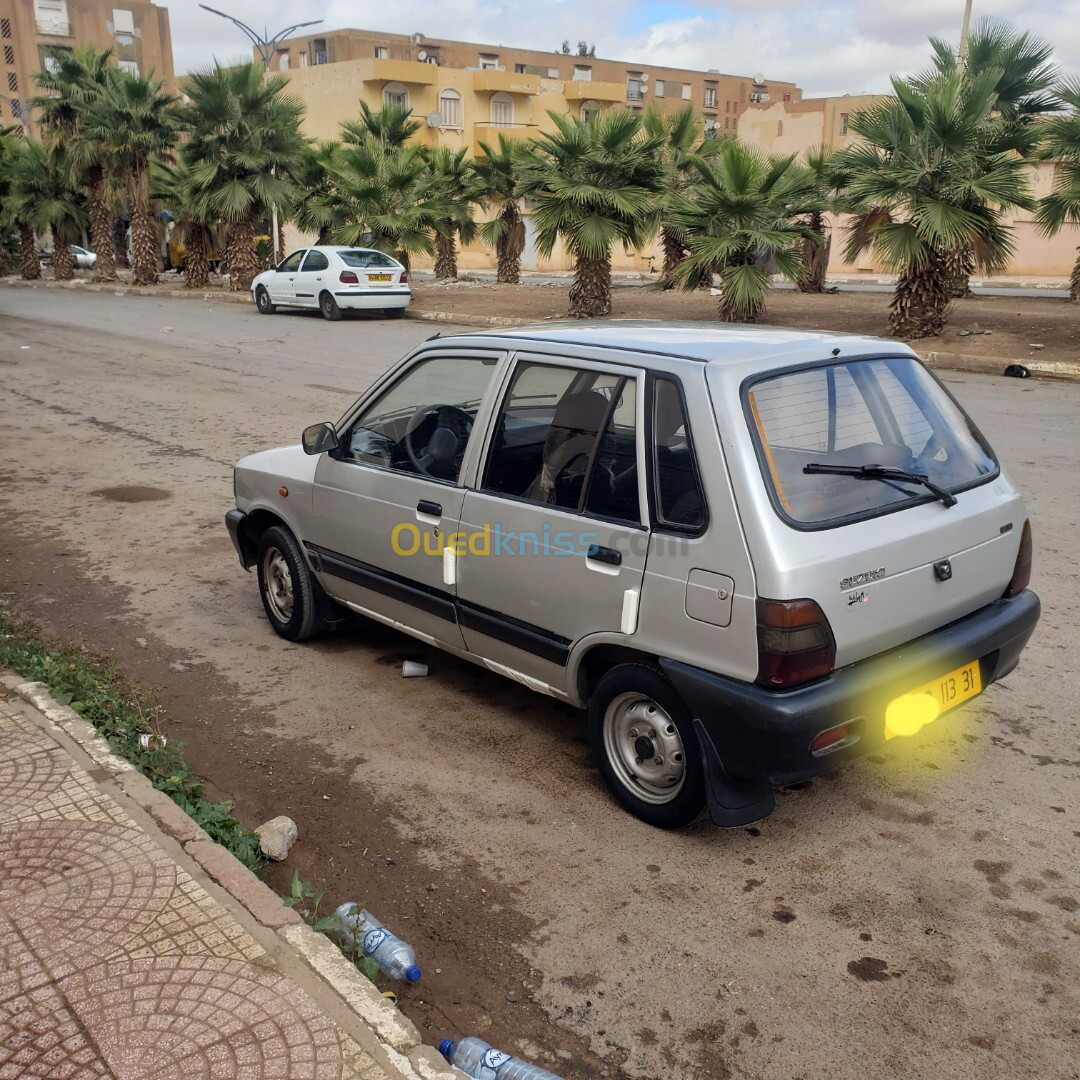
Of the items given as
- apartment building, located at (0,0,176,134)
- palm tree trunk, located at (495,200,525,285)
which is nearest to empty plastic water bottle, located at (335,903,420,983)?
palm tree trunk, located at (495,200,525,285)

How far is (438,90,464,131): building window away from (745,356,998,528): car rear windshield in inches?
2485

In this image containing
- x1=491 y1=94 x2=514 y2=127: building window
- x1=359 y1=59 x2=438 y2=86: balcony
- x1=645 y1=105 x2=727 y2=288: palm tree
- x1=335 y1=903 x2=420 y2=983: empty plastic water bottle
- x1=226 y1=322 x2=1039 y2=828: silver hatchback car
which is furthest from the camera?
x1=491 y1=94 x2=514 y2=127: building window

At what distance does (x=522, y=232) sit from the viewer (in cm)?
3344

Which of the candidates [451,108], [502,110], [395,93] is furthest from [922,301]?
[502,110]

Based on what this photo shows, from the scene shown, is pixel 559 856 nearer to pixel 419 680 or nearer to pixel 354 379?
pixel 419 680

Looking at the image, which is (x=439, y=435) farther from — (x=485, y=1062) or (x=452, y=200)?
(x=452, y=200)

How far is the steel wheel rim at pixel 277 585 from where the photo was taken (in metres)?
5.69

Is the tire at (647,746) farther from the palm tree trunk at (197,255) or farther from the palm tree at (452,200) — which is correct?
the palm tree trunk at (197,255)

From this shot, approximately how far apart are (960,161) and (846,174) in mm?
2418

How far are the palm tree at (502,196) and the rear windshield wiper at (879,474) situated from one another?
28.1 meters

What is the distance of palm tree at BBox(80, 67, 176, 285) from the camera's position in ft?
108

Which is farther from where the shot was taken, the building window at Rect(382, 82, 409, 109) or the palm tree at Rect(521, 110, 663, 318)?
the building window at Rect(382, 82, 409, 109)

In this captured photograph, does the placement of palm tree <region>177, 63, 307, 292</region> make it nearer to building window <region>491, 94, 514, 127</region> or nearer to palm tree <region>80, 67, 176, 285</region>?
palm tree <region>80, 67, 176, 285</region>

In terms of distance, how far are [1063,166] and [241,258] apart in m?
22.5
